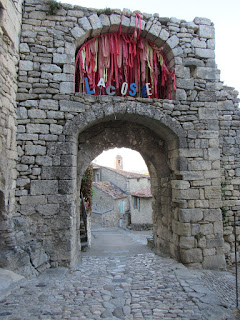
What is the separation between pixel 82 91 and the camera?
17.4 ft

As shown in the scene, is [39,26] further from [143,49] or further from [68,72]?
[143,49]

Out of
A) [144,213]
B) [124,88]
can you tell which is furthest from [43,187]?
[144,213]

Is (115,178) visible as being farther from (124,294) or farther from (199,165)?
(124,294)

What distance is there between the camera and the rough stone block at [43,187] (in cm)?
455

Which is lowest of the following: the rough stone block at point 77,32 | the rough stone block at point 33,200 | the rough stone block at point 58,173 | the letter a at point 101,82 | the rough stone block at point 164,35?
the rough stone block at point 33,200

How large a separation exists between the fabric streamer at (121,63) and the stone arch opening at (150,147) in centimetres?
74

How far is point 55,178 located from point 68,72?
6.81 feet

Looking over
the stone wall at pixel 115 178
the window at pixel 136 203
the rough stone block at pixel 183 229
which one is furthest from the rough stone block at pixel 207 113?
the stone wall at pixel 115 178

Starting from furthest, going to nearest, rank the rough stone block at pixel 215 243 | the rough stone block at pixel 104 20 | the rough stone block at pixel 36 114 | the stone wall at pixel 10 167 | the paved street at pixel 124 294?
the rough stone block at pixel 104 20 < the rough stone block at pixel 215 243 < the rough stone block at pixel 36 114 < the stone wall at pixel 10 167 < the paved street at pixel 124 294

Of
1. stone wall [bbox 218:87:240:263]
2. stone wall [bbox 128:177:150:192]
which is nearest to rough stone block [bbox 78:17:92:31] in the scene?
stone wall [bbox 218:87:240:263]

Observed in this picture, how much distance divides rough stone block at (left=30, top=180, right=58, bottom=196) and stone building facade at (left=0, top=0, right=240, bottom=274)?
0.7 inches

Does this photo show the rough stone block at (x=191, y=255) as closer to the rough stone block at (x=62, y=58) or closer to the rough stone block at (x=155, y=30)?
the rough stone block at (x=62, y=58)

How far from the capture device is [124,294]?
3729mm

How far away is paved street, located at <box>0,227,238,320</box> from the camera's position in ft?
10.3
